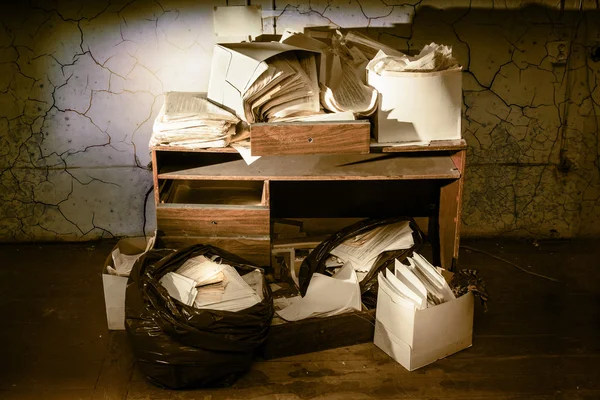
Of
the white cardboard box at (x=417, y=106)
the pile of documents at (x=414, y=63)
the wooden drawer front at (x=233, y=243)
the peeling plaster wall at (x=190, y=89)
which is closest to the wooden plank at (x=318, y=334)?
the wooden drawer front at (x=233, y=243)

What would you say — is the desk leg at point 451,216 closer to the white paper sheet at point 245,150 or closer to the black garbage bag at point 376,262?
the black garbage bag at point 376,262

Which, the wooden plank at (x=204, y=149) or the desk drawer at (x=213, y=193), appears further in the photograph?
the desk drawer at (x=213, y=193)

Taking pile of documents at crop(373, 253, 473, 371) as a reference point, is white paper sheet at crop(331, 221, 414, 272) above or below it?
above

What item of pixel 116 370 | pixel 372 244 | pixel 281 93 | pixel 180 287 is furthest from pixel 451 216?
pixel 116 370

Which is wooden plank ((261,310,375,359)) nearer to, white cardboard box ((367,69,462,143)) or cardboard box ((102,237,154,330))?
cardboard box ((102,237,154,330))

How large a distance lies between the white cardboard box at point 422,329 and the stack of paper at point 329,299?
0.43ft

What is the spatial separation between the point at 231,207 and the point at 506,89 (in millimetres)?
1702

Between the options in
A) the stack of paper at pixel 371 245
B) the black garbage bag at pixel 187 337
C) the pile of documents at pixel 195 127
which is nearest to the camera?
the black garbage bag at pixel 187 337

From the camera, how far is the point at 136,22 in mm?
3406

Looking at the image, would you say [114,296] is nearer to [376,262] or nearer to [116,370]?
[116,370]

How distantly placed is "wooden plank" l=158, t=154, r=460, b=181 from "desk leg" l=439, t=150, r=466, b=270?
0.19ft

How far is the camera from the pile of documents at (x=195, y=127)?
Result: 9.09ft

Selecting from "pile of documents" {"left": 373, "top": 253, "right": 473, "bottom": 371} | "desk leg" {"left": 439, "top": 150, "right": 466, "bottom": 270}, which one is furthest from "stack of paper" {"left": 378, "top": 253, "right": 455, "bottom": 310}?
"desk leg" {"left": 439, "top": 150, "right": 466, "bottom": 270}

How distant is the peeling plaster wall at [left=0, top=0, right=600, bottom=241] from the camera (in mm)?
Answer: 3418
